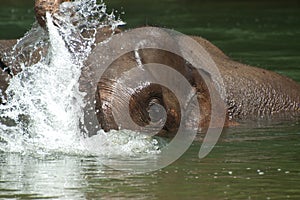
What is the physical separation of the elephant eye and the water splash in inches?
16.0

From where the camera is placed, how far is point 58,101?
8250 mm

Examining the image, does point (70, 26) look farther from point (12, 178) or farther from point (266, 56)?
point (266, 56)

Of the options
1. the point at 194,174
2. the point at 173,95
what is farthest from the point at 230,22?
the point at 194,174

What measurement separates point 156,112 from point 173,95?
210mm

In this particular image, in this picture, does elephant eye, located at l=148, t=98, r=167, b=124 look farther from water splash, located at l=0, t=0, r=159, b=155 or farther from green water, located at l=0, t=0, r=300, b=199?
green water, located at l=0, t=0, r=300, b=199

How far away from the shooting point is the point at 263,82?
10.1m

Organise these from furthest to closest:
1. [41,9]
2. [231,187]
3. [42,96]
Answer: [42,96], [41,9], [231,187]

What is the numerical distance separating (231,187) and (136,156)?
4.04ft

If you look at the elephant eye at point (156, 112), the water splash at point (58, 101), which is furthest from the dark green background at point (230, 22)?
the water splash at point (58, 101)

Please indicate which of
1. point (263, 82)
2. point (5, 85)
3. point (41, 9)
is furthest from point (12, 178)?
point (263, 82)

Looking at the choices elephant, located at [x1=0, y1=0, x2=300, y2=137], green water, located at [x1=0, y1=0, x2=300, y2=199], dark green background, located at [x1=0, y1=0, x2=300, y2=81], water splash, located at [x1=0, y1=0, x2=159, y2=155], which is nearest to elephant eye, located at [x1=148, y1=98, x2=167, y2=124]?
elephant, located at [x1=0, y1=0, x2=300, y2=137]

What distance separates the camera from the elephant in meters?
8.62

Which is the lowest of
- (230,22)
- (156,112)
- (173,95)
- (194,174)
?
(194,174)

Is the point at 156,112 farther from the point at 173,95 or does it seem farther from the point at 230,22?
the point at 230,22
